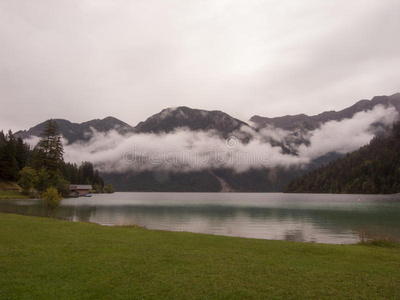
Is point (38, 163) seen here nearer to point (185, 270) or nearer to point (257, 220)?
point (257, 220)

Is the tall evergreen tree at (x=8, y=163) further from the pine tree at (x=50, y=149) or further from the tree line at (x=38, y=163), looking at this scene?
the pine tree at (x=50, y=149)

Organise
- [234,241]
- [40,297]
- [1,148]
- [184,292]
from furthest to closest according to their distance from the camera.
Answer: [1,148] → [234,241] → [184,292] → [40,297]

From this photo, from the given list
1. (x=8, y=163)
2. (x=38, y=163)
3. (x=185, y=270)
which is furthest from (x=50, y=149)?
(x=185, y=270)

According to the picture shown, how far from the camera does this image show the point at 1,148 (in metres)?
122

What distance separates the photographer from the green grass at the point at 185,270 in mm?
12766

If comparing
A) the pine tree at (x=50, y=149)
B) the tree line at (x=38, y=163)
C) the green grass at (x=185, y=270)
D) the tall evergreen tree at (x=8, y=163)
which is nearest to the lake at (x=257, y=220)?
the green grass at (x=185, y=270)

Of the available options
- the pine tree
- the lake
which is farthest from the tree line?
the lake

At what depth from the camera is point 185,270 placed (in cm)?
1584

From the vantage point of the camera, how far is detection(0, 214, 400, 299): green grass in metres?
12.8

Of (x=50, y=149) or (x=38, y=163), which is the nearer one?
(x=38, y=163)

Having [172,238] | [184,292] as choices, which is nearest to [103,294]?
[184,292]

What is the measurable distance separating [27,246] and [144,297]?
41.3ft

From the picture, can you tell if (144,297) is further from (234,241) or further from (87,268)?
(234,241)

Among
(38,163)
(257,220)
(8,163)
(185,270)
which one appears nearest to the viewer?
(185,270)
